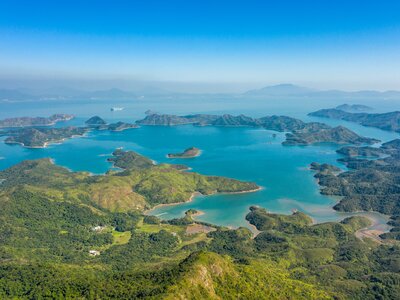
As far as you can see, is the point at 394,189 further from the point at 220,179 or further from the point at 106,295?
the point at 106,295

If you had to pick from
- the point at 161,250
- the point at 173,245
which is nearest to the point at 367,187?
the point at 173,245

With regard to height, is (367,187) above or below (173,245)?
above

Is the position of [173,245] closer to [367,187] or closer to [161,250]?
[161,250]

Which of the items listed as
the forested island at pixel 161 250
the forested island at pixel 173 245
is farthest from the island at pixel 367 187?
the forested island at pixel 161 250

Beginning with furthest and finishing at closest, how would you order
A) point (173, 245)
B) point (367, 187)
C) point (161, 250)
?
1. point (367, 187)
2. point (173, 245)
3. point (161, 250)

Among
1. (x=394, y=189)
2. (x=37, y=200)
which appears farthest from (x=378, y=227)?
(x=37, y=200)

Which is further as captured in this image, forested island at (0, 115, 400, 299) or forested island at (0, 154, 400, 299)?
forested island at (0, 115, 400, 299)

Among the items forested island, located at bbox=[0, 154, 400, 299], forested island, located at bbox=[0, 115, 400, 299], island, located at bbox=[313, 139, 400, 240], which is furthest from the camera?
island, located at bbox=[313, 139, 400, 240]

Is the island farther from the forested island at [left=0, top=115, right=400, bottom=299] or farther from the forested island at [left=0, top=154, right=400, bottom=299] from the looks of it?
the forested island at [left=0, top=154, right=400, bottom=299]

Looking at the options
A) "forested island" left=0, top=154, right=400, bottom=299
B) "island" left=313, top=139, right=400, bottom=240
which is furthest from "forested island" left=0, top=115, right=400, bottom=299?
"island" left=313, top=139, right=400, bottom=240

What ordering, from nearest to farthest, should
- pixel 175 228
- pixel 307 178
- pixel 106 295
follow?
pixel 106 295 < pixel 175 228 < pixel 307 178

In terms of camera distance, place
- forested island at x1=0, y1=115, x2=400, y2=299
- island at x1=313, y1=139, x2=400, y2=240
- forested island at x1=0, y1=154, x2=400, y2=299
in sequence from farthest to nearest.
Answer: island at x1=313, y1=139, x2=400, y2=240 < forested island at x1=0, y1=115, x2=400, y2=299 < forested island at x1=0, y1=154, x2=400, y2=299
